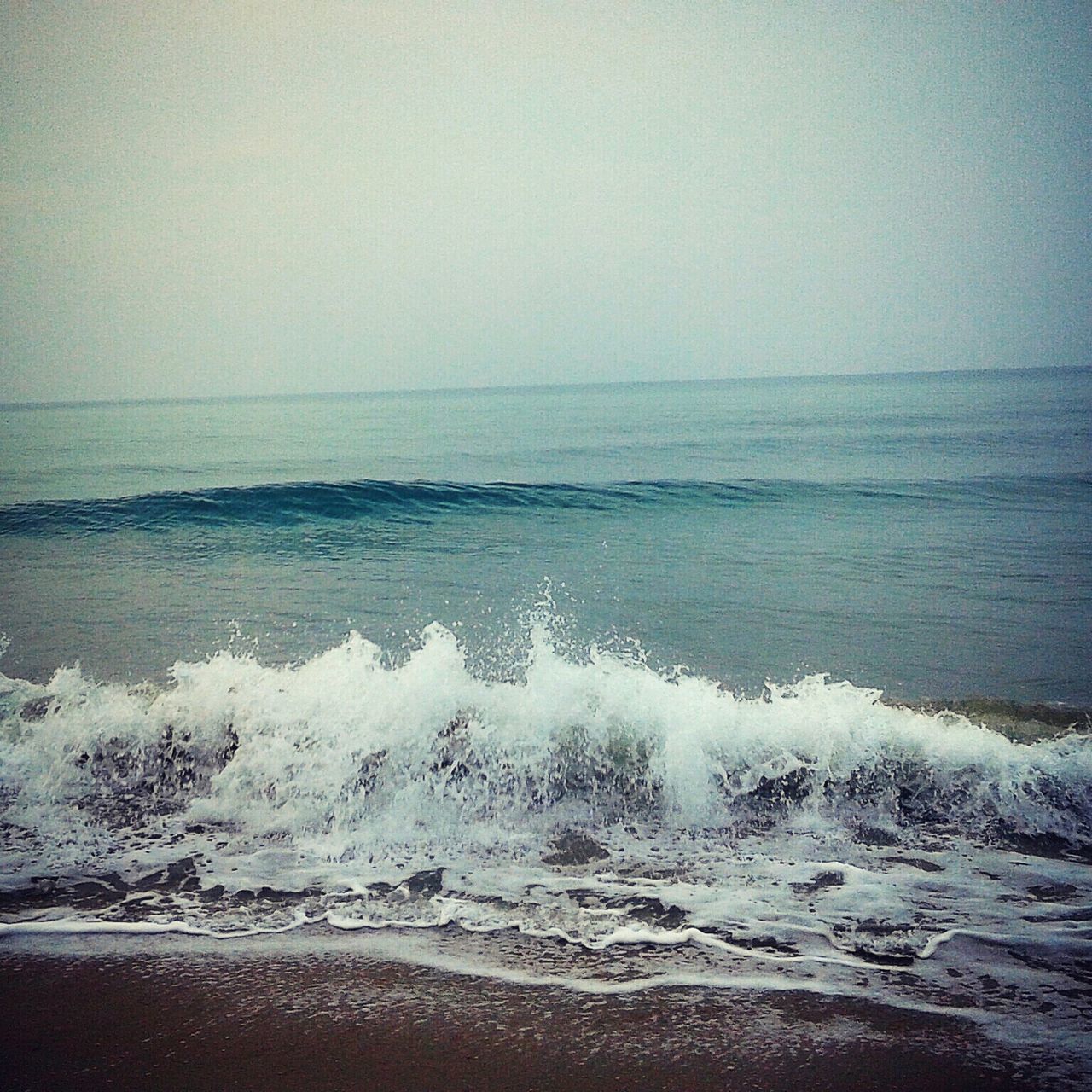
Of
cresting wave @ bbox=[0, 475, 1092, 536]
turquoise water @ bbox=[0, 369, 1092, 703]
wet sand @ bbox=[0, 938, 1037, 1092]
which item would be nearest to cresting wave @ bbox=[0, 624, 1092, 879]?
wet sand @ bbox=[0, 938, 1037, 1092]

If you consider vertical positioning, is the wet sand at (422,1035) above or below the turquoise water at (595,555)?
below

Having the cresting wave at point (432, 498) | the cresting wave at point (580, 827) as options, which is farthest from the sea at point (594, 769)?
the cresting wave at point (432, 498)

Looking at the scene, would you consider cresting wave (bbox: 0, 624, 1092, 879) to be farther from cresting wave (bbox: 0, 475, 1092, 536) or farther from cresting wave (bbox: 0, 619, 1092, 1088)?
cresting wave (bbox: 0, 475, 1092, 536)

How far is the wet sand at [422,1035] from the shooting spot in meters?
2.66

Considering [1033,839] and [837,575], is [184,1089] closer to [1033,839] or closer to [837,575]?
[1033,839]

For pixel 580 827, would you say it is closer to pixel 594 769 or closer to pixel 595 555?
Result: pixel 594 769

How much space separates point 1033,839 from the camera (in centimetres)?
450

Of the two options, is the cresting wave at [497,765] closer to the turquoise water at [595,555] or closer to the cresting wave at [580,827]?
the cresting wave at [580,827]

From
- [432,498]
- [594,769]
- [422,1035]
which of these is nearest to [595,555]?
[432,498]

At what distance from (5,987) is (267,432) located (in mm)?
37973

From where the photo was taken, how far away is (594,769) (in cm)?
521

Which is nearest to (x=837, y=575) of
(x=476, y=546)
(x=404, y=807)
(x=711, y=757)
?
(x=476, y=546)

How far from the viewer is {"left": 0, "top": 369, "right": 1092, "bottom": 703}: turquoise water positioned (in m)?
8.17

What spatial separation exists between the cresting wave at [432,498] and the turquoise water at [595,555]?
9 cm
